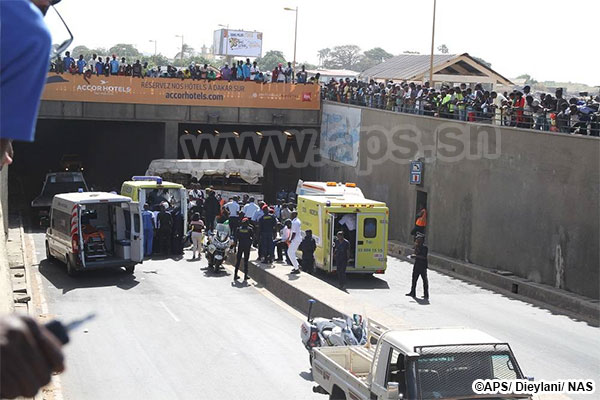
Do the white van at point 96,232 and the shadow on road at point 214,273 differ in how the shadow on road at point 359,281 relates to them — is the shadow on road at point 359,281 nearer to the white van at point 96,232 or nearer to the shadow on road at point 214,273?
the shadow on road at point 214,273

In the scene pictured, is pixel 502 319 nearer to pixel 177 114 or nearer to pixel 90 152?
pixel 177 114

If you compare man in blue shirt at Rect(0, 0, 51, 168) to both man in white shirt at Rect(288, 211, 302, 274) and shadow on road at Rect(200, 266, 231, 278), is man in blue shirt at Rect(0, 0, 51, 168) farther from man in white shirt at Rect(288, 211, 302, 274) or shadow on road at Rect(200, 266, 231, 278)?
shadow on road at Rect(200, 266, 231, 278)

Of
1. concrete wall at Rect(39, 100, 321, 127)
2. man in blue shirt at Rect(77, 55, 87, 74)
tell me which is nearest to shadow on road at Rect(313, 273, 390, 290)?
concrete wall at Rect(39, 100, 321, 127)

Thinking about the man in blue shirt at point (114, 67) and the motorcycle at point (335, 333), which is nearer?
the motorcycle at point (335, 333)

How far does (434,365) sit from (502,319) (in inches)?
423

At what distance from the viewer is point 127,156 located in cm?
4906

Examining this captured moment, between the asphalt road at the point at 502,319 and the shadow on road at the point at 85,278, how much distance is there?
18.4 feet

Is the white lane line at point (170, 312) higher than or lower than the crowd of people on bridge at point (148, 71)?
lower

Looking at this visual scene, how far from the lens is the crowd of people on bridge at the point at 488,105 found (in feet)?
78.0

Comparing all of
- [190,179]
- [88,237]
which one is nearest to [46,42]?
[88,237]

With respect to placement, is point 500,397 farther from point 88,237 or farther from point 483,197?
point 483,197

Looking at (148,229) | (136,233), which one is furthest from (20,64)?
(148,229)

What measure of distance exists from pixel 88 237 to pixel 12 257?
117 inches

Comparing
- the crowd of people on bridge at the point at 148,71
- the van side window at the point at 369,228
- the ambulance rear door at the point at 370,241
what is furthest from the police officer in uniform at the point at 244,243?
the crowd of people on bridge at the point at 148,71
